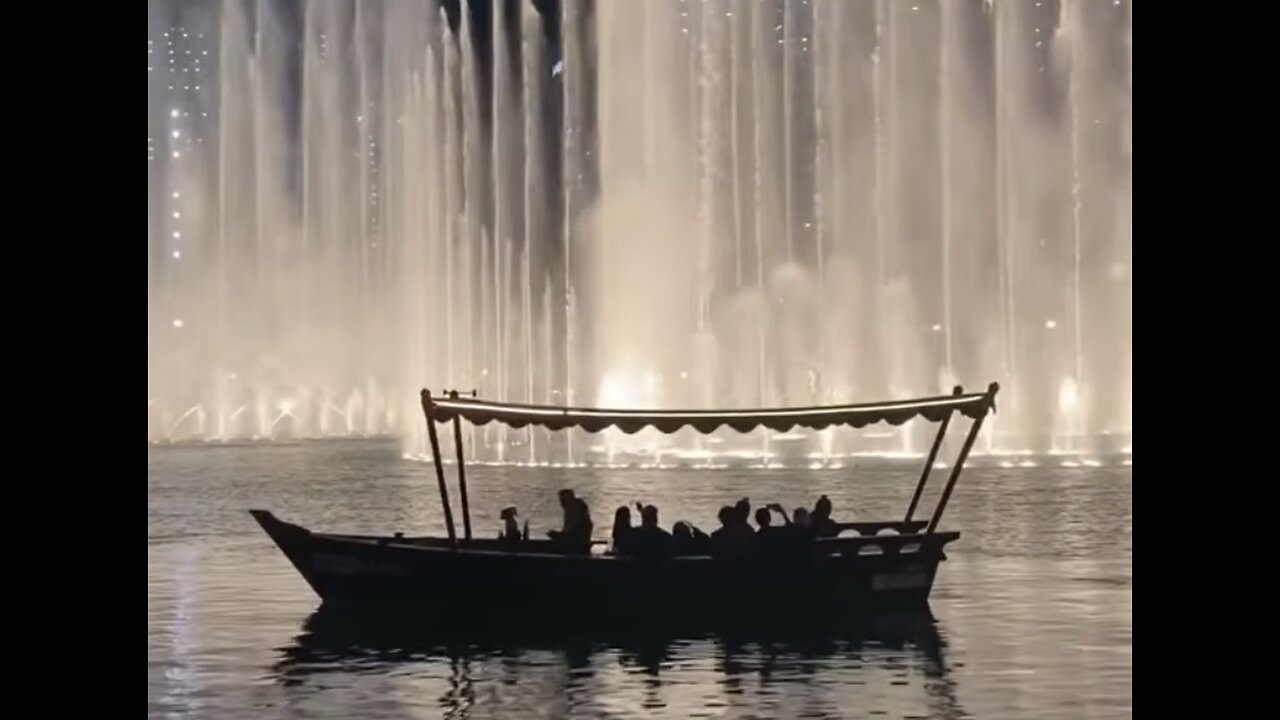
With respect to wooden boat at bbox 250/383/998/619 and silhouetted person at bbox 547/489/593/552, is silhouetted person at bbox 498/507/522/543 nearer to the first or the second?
wooden boat at bbox 250/383/998/619

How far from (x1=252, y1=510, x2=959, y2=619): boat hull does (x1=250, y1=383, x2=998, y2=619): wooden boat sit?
1cm

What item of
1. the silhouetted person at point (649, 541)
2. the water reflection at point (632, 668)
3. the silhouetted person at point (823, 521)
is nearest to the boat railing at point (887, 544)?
the silhouetted person at point (823, 521)

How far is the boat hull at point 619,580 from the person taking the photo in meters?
23.3

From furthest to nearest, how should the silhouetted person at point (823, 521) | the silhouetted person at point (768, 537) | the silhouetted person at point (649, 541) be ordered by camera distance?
the silhouetted person at point (823, 521), the silhouetted person at point (768, 537), the silhouetted person at point (649, 541)

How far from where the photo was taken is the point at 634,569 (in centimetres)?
2322

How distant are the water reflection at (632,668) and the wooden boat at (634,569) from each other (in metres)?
0.31

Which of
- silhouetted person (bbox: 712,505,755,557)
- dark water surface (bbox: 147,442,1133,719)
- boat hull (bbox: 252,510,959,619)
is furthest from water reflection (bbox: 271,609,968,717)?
silhouetted person (bbox: 712,505,755,557)

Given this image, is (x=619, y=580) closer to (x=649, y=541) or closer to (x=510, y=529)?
(x=649, y=541)

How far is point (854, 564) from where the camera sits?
23828 mm

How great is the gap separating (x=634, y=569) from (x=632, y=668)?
2663 mm

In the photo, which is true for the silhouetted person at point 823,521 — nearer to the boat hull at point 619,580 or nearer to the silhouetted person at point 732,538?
the boat hull at point 619,580
